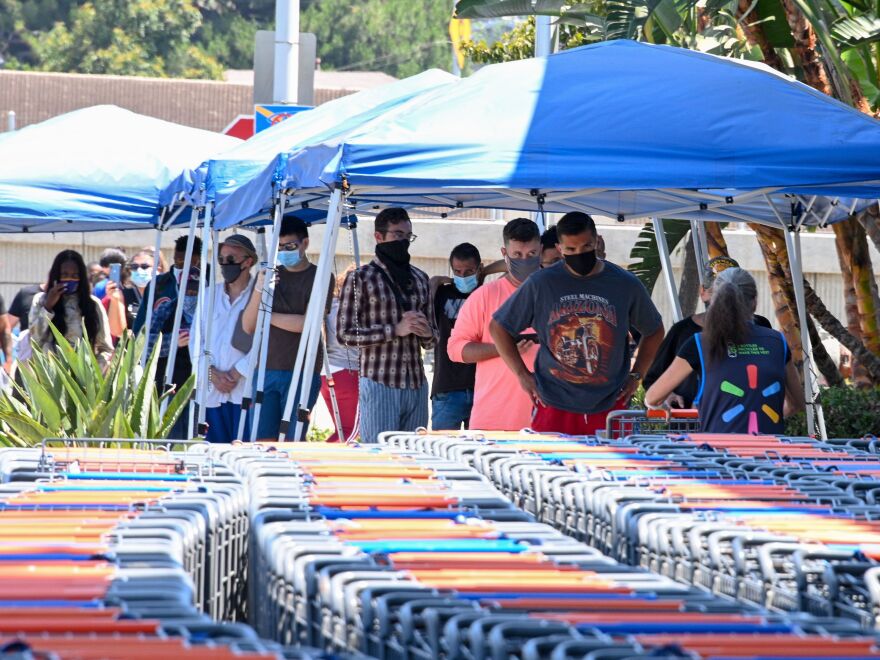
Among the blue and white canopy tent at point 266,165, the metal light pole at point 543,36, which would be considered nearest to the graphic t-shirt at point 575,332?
the blue and white canopy tent at point 266,165

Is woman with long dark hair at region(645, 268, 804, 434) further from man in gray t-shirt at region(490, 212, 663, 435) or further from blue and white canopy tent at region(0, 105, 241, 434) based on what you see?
blue and white canopy tent at region(0, 105, 241, 434)

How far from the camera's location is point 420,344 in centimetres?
950

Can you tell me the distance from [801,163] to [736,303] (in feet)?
3.05

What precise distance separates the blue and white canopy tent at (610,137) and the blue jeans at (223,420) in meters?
2.04

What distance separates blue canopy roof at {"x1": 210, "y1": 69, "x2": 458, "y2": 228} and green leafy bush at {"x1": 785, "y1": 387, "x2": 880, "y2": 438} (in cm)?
369

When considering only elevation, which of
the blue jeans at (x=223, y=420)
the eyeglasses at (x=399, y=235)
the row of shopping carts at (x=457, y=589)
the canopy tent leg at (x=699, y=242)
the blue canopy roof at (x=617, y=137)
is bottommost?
the blue jeans at (x=223, y=420)

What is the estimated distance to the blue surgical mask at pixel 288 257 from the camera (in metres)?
10.0

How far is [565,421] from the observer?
7.97 metres

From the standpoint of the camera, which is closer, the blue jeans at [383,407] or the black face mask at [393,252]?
the blue jeans at [383,407]

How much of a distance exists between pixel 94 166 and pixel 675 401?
622 cm

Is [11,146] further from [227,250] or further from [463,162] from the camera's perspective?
[463,162]

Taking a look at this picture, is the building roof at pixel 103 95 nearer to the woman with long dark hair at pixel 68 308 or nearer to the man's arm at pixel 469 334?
the woman with long dark hair at pixel 68 308

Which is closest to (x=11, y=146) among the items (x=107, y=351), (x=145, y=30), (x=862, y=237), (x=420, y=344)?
(x=107, y=351)

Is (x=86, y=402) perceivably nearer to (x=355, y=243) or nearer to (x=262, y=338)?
(x=262, y=338)
